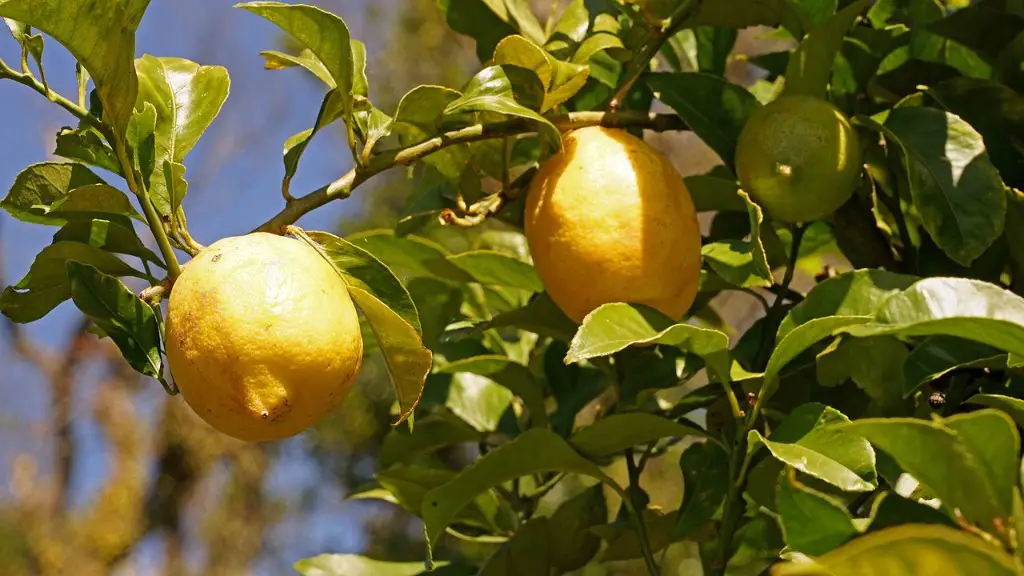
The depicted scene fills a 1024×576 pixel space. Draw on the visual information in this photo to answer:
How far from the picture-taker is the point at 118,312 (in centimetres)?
58

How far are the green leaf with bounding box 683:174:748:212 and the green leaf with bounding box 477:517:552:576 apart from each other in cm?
29

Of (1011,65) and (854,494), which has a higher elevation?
(1011,65)

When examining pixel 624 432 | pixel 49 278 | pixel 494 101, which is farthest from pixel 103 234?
pixel 624 432

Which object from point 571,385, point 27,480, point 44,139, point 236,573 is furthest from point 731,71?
point 27,480

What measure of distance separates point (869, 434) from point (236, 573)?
503 centimetres

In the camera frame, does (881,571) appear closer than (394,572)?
Yes

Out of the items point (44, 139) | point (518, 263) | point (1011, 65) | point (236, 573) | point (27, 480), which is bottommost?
point (236, 573)

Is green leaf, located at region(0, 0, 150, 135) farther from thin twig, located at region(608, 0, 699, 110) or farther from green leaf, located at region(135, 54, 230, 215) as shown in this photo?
thin twig, located at region(608, 0, 699, 110)

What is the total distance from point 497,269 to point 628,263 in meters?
0.19

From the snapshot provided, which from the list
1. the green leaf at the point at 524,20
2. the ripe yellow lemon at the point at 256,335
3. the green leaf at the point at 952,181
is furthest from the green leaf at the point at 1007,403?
the green leaf at the point at 524,20

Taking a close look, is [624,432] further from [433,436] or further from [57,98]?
[57,98]

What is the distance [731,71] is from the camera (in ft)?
8.29

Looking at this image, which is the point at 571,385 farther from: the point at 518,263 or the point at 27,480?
the point at 27,480

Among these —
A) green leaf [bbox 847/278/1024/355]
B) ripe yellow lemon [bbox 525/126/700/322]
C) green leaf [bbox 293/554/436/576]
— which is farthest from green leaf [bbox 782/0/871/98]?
green leaf [bbox 293/554/436/576]
